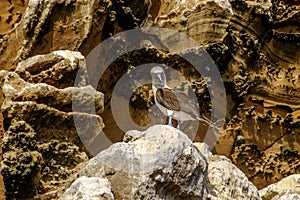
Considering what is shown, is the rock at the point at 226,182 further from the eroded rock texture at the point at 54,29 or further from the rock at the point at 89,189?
the eroded rock texture at the point at 54,29

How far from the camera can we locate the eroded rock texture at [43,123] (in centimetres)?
479

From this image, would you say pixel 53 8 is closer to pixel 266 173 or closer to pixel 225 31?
pixel 225 31

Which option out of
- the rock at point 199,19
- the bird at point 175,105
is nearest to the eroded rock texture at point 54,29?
the rock at point 199,19

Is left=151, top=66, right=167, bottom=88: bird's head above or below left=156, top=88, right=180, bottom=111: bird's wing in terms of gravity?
above

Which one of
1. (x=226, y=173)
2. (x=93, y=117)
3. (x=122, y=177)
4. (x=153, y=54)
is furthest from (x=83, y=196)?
(x=153, y=54)

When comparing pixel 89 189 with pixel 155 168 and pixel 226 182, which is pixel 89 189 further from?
pixel 226 182

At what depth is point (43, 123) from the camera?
5.20 m

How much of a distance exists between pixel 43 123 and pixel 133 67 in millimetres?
1383

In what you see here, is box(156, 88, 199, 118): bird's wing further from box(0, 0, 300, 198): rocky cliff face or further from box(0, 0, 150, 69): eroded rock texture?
box(0, 0, 150, 69): eroded rock texture

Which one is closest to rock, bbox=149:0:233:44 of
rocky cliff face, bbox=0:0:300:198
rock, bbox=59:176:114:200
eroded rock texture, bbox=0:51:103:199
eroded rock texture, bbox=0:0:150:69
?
rocky cliff face, bbox=0:0:300:198

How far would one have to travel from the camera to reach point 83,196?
3.95 m

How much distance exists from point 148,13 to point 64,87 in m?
1.31

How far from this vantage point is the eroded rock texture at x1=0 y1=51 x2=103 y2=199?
189 inches

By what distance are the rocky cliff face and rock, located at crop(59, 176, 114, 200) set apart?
2.29 ft
